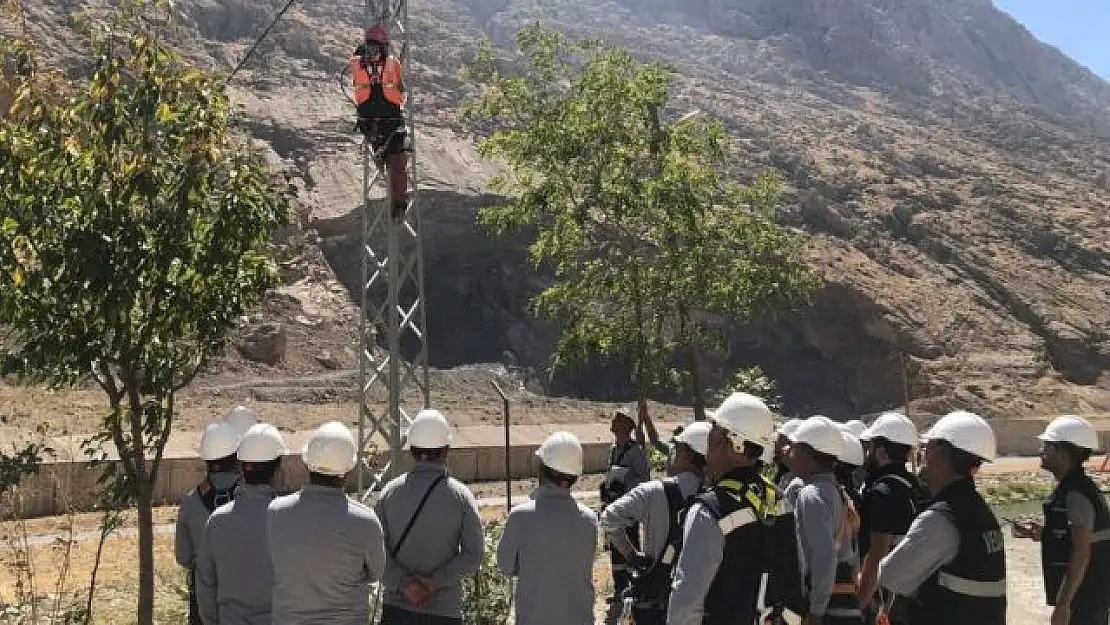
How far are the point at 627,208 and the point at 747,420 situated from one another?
8848mm

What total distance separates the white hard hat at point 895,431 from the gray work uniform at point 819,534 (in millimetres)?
824

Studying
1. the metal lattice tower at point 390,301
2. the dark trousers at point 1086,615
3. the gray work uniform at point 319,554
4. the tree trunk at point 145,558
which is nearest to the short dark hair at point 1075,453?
the dark trousers at point 1086,615

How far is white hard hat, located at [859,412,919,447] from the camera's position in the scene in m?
5.19

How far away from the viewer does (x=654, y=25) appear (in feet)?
370

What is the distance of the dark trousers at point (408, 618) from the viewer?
4.64 metres

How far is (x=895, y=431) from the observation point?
17.2 ft

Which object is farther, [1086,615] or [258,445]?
[1086,615]

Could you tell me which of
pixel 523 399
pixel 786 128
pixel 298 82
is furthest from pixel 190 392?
pixel 786 128

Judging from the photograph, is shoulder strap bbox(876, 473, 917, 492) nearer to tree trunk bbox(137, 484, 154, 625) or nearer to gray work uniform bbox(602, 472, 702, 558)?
gray work uniform bbox(602, 472, 702, 558)

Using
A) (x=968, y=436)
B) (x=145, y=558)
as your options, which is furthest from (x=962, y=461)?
(x=145, y=558)

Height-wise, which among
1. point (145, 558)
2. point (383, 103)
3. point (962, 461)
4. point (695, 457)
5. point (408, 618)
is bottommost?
point (145, 558)

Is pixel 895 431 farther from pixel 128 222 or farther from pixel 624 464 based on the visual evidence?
pixel 128 222

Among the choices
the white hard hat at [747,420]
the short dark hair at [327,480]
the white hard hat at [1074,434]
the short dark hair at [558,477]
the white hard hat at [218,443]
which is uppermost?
the white hard hat at [747,420]

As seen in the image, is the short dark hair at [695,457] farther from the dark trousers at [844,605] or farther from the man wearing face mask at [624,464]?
the man wearing face mask at [624,464]
